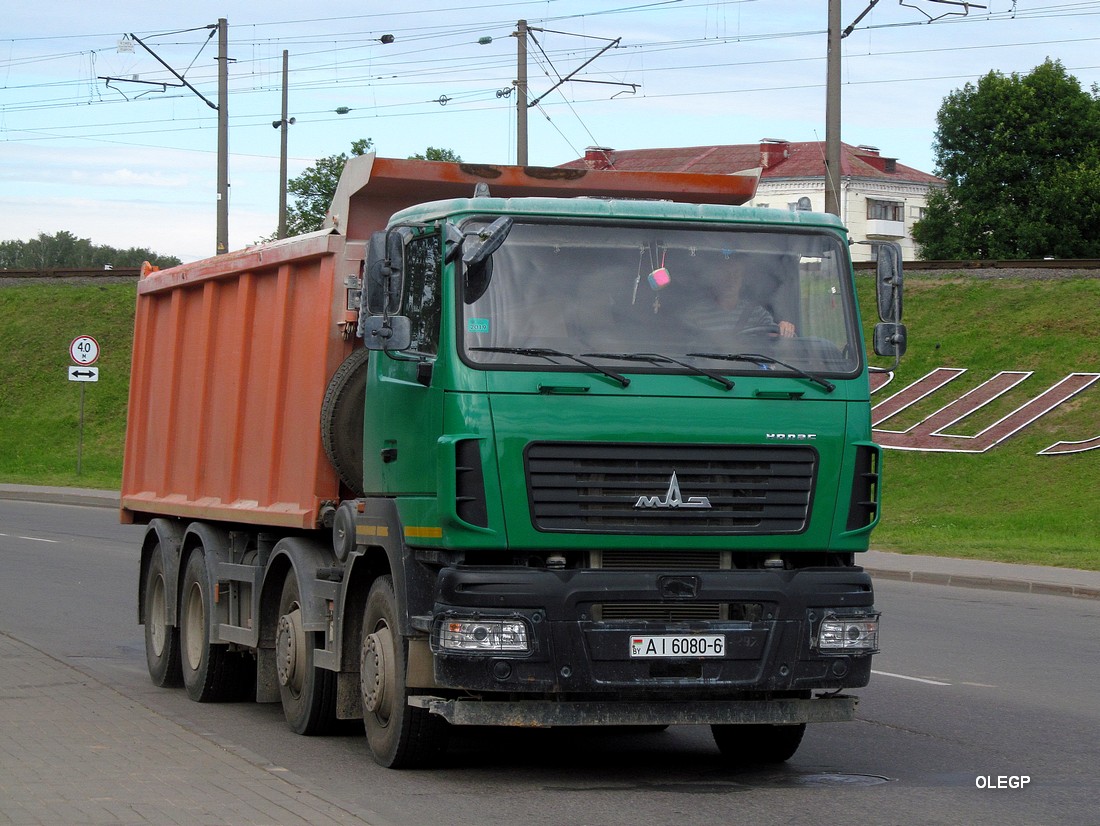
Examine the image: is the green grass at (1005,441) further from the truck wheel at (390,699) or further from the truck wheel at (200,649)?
the truck wheel at (390,699)

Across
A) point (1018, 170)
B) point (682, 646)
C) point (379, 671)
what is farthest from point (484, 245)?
point (1018, 170)

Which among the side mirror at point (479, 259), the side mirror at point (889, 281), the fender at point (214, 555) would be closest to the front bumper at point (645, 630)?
the side mirror at point (479, 259)

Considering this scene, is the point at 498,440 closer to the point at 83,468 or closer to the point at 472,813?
the point at 472,813

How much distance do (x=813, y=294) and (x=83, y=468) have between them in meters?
36.3

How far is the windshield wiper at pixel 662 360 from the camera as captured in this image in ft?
25.7

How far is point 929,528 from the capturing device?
1076 inches

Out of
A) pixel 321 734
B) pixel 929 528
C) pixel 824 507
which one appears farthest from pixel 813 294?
pixel 929 528

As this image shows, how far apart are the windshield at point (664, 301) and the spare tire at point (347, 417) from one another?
1476mm

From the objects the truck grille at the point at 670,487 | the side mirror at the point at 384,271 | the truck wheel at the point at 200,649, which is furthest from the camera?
the truck wheel at the point at 200,649

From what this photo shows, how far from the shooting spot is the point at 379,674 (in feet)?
27.2

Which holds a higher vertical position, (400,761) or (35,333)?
(35,333)

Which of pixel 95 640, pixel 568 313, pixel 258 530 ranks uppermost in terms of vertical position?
pixel 568 313

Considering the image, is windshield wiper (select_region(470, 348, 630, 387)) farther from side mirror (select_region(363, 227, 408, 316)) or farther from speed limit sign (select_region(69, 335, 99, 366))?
speed limit sign (select_region(69, 335, 99, 366))

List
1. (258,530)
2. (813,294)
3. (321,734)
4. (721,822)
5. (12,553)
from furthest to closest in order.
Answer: (12,553)
(258,530)
(321,734)
(813,294)
(721,822)
